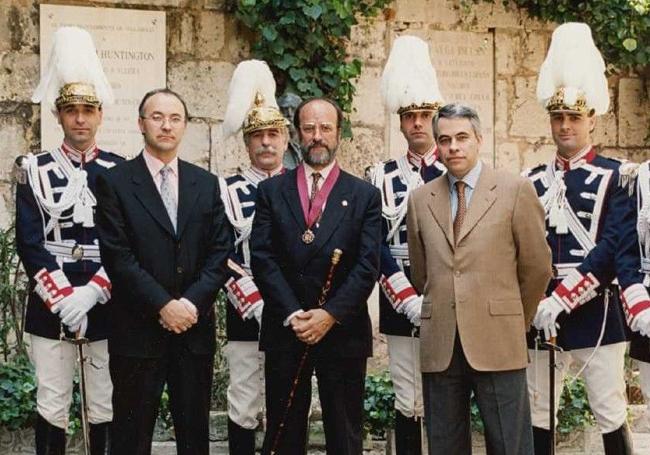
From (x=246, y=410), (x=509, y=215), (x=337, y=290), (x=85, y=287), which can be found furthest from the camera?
(x=246, y=410)

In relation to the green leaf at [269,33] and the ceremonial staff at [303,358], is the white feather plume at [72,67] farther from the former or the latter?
the green leaf at [269,33]

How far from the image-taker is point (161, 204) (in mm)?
5168

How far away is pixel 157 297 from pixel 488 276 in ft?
4.57

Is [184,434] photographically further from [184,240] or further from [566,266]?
[566,266]

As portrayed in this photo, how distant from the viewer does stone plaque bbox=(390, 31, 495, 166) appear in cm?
857

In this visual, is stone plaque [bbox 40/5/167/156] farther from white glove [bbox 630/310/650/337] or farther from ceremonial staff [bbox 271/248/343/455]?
white glove [bbox 630/310/650/337]

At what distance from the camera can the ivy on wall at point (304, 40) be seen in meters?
7.80

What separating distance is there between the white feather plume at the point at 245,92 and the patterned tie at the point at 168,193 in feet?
2.84

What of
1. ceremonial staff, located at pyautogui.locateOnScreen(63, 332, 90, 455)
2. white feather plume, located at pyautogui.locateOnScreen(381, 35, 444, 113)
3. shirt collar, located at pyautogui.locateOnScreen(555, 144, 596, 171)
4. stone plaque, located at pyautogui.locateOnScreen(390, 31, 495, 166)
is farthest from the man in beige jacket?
stone plaque, located at pyautogui.locateOnScreen(390, 31, 495, 166)

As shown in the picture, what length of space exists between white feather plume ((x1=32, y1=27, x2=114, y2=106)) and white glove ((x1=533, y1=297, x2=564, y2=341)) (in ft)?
7.75

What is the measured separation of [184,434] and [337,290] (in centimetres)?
91

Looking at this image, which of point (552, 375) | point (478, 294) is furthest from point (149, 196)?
point (552, 375)

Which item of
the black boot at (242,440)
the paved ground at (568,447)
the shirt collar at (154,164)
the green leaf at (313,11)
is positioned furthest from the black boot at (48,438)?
the green leaf at (313,11)

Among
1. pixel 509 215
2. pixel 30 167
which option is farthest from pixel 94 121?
pixel 509 215
